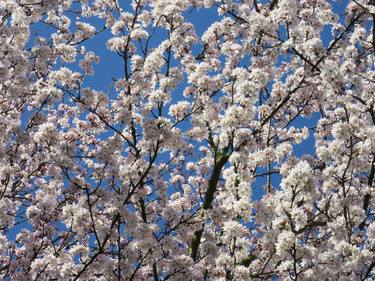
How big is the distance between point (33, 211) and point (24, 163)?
247 centimetres

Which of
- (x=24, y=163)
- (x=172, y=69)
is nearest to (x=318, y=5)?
(x=172, y=69)

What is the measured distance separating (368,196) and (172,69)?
5294mm

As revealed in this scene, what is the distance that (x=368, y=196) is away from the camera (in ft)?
41.4

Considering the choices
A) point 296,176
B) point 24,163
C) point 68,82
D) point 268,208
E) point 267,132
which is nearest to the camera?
point 296,176

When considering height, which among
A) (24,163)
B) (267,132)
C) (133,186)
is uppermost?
(267,132)

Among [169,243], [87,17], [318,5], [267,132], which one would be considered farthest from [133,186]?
[318,5]

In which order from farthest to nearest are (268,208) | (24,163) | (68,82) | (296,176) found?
(24,163), (68,82), (268,208), (296,176)

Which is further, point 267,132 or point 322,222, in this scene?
point 267,132

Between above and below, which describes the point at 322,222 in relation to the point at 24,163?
below

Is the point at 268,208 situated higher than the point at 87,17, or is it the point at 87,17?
the point at 87,17

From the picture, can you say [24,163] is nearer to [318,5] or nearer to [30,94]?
[30,94]

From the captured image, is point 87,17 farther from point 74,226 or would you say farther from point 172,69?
point 74,226

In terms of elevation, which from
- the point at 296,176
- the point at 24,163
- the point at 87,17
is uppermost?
the point at 87,17

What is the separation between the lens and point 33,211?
1330 cm
